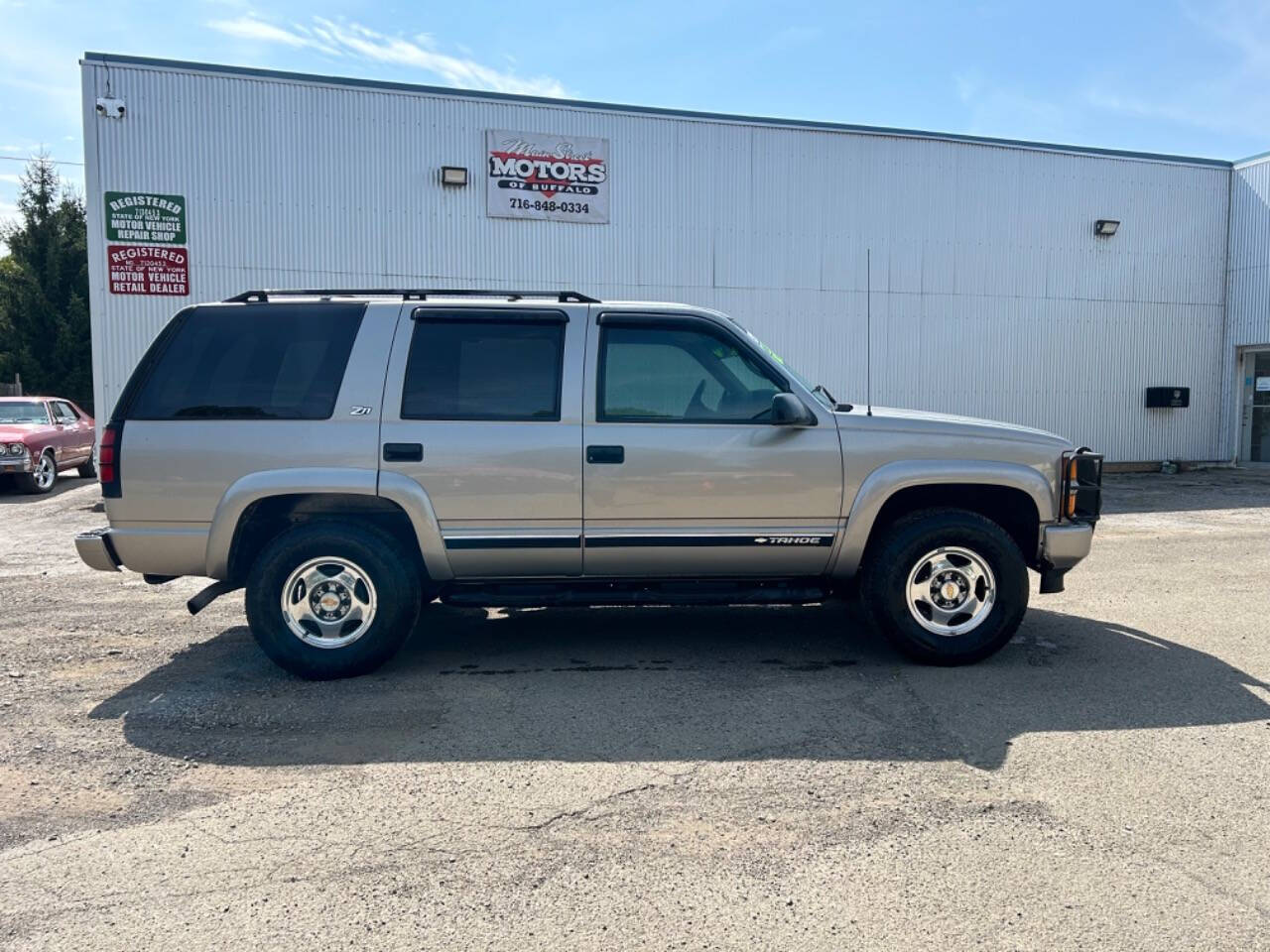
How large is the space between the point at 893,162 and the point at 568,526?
13.3 metres

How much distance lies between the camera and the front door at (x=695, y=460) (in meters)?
5.00

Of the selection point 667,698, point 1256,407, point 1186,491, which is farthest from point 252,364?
point 1256,407

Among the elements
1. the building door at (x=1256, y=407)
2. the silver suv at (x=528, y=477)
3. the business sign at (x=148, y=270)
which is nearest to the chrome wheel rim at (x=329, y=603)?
the silver suv at (x=528, y=477)

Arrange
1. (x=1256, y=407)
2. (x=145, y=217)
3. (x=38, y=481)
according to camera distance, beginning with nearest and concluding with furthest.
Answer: (x=145, y=217) < (x=38, y=481) < (x=1256, y=407)

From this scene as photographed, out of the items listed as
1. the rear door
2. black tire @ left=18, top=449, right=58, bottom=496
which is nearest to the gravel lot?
the rear door

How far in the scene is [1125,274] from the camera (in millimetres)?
17438

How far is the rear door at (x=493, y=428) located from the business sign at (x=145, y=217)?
10392mm

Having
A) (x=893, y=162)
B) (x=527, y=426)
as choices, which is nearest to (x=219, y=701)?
(x=527, y=426)

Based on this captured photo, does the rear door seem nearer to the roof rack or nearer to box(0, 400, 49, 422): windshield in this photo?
the roof rack

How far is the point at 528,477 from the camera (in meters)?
4.95

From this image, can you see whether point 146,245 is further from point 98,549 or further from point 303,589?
point 303,589

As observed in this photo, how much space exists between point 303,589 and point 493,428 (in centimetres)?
132

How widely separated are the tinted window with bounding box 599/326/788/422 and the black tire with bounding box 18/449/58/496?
12777mm

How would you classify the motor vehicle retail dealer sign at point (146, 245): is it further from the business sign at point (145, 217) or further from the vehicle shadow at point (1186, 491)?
the vehicle shadow at point (1186, 491)
